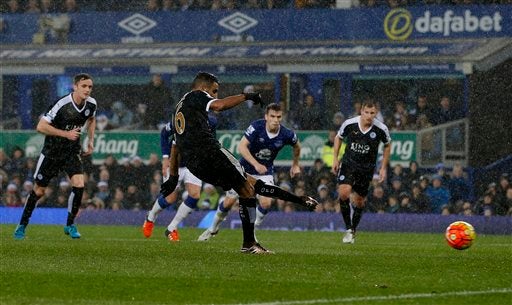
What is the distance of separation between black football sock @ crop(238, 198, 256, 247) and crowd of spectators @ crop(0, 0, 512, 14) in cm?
1680

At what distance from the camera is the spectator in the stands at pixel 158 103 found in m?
31.2

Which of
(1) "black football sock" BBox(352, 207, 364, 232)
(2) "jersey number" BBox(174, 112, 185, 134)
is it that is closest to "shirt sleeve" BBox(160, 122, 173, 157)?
(1) "black football sock" BBox(352, 207, 364, 232)

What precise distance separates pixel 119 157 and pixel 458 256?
17758 mm

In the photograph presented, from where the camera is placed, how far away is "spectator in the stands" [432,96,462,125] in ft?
94.5

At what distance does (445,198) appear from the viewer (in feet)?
87.8

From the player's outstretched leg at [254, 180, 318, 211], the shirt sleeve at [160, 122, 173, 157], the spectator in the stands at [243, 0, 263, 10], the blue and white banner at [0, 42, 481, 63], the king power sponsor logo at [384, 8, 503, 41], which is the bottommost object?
the player's outstretched leg at [254, 180, 318, 211]

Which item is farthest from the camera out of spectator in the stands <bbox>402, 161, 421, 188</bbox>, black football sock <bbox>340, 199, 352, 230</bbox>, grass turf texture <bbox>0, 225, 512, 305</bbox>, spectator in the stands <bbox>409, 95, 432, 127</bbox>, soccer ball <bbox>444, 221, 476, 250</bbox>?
spectator in the stands <bbox>409, 95, 432, 127</bbox>

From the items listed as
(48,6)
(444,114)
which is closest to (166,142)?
(444,114)

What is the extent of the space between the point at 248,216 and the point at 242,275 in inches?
127

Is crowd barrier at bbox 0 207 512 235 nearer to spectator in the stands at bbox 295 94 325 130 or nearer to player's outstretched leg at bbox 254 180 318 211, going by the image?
spectator in the stands at bbox 295 94 325 130

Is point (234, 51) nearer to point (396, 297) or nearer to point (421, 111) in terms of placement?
point (421, 111)

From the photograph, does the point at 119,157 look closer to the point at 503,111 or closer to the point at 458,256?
the point at 503,111

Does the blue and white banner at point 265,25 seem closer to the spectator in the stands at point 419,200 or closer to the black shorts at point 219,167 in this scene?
the spectator in the stands at point 419,200

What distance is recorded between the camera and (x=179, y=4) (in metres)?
33.5
